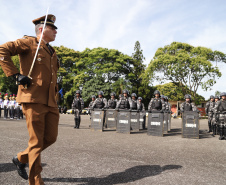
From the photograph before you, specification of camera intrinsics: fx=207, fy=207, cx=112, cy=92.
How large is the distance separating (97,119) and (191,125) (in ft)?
16.0

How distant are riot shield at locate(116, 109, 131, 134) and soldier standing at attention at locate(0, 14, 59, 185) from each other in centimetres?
765

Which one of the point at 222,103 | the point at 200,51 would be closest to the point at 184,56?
the point at 200,51

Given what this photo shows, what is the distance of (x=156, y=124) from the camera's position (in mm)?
10031

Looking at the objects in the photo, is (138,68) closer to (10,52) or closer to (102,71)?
(102,71)

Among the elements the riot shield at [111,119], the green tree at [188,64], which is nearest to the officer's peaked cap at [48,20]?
the riot shield at [111,119]

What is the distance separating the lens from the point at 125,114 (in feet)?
35.2

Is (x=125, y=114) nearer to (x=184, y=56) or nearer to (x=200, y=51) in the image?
(x=184, y=56)

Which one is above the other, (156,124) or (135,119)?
(135,119)

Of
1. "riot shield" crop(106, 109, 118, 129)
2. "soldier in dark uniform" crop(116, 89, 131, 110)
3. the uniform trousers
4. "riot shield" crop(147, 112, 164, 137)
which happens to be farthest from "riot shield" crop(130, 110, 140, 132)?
the uniform trousers

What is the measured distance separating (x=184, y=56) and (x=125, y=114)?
78.0 ft

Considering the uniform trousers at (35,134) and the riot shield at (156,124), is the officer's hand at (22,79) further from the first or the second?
the riot shield at (156,124)

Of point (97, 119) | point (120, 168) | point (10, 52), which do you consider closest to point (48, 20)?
point (10, 52)

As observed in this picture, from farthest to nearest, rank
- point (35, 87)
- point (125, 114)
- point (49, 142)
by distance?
1. point (125, 114)
2. point (49, 142)
3. point (35, 87)

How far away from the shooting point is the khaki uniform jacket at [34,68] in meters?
2.84
